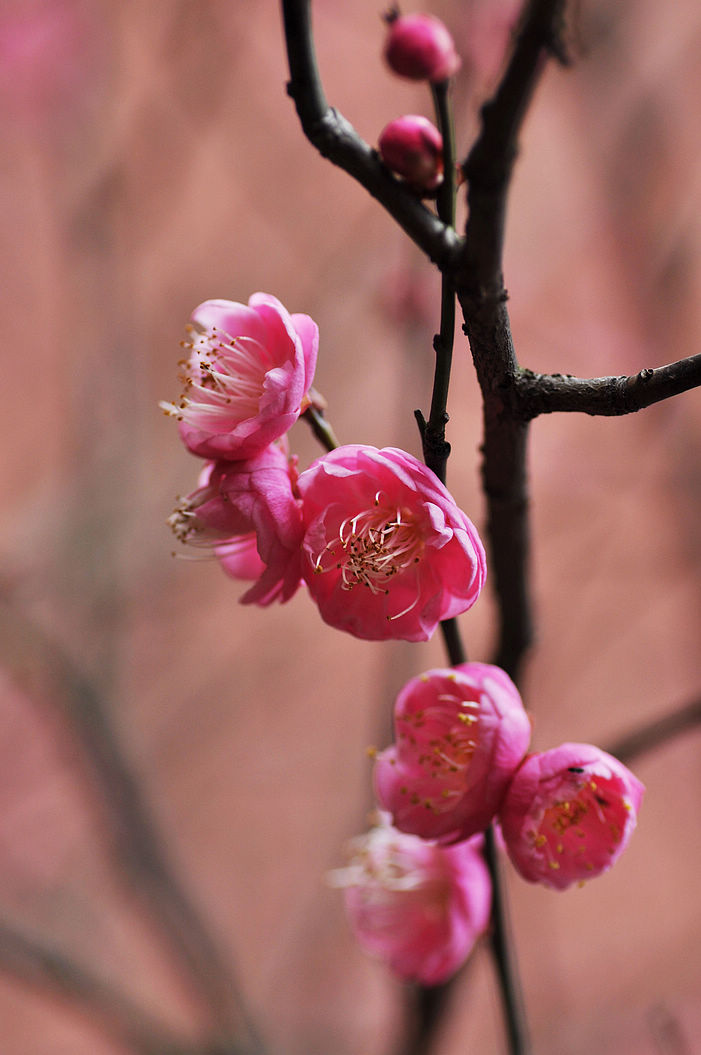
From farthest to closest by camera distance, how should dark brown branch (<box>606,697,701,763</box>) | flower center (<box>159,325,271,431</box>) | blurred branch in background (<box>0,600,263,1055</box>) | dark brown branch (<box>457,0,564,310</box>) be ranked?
blurred branch in background (<box>0,600,263,1055</box>), dark brown branch (<box>606,697,701,763</box>), flower center (<box>159,325,271,431</box>), dark brown branch (<box>457,0,564,310</box>)

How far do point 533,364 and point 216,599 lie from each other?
36.2 inches

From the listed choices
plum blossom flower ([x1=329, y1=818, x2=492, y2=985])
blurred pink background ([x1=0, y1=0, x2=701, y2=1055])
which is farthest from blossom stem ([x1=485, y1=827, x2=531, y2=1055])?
blurred pink background ([x1=0, y1=0, x2=701, y2=1055])

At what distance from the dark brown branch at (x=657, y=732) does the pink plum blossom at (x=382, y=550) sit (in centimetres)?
23

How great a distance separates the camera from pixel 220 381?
40 centimetres

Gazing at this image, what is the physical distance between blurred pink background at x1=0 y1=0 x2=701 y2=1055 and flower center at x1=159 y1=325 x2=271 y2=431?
655 mm

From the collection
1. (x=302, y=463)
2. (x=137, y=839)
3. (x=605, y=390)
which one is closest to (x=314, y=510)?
(x=605, y=390)

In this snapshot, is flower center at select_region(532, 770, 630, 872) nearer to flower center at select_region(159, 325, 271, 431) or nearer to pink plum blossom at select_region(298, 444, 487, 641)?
pink plum blossom at select_region(298, 444, 487, 641)

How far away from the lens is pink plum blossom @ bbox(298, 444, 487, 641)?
0.32 m

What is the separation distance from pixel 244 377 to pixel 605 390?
0.61ft

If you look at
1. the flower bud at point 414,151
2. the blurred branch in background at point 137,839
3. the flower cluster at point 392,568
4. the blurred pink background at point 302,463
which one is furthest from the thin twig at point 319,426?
the blurred pink background at point 302,463

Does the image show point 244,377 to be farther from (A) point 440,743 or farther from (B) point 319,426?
(A) point 440,743

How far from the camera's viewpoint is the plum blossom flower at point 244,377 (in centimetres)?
33

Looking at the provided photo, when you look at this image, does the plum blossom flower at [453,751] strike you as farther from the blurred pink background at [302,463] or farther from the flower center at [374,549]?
the blurred pink background at [302,463]

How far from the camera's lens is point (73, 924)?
1.51 meters
